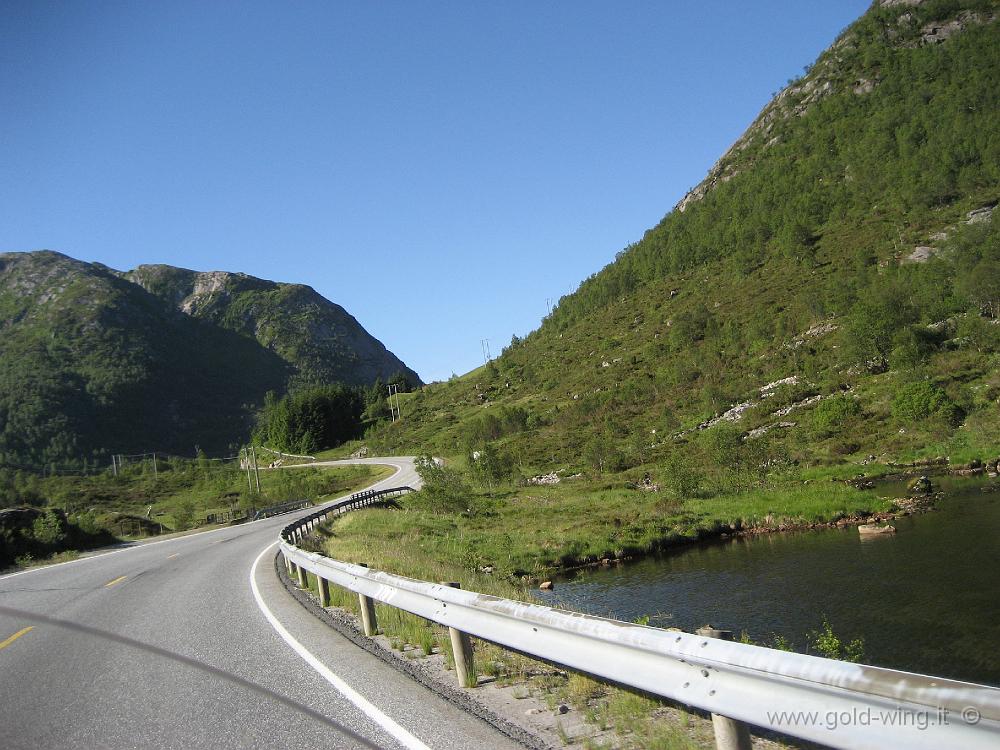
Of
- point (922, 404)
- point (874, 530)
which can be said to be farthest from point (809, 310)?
point (874, 530)

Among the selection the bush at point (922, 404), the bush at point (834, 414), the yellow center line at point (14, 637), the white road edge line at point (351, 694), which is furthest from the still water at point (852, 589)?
the bush at point (834, 414)

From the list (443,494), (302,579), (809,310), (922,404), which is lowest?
(922,404)

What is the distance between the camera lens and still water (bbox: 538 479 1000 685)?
45.9 ft

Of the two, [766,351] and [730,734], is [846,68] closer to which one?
[766,351]

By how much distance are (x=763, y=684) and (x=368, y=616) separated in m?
6.88

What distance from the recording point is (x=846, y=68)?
548 ft

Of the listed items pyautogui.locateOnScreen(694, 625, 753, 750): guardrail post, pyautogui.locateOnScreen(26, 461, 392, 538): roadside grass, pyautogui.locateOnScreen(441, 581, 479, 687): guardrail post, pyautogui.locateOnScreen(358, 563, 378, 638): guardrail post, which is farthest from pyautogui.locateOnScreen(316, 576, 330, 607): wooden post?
pyautogui.locateOnScreen(26, 461, 392, 538): roadside grass

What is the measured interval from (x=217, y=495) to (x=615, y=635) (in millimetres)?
82444

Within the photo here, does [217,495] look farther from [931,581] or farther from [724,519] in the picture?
[931,581]

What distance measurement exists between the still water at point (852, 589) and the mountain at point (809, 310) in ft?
60.3

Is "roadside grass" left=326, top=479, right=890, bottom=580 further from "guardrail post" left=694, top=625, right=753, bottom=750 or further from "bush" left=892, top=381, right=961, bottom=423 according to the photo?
"bush" left=892, top=381, right=961, bottom=423

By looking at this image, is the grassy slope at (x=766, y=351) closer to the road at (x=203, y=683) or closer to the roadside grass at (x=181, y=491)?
the road at (x=203, y=683)

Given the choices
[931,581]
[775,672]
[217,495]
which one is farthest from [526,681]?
[217,495]

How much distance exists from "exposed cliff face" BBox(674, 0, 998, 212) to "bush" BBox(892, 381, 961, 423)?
399 feet
